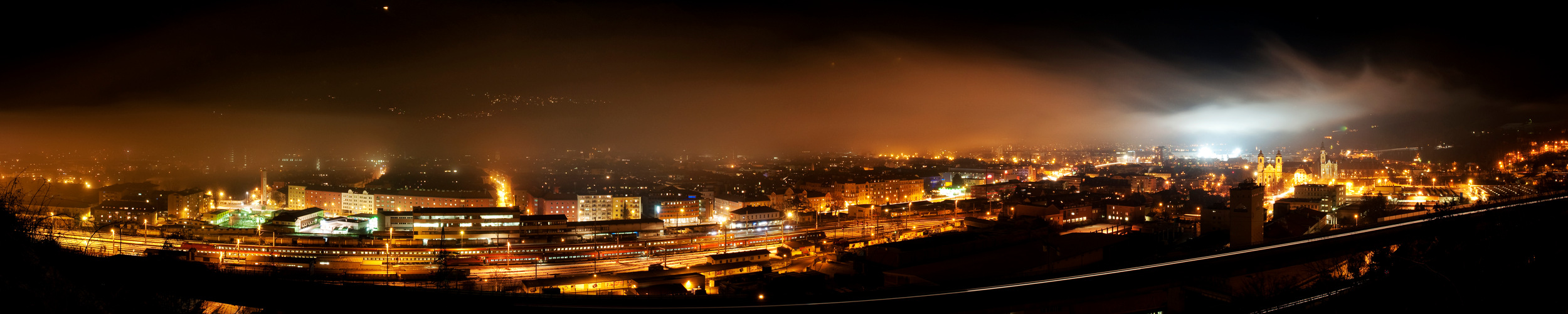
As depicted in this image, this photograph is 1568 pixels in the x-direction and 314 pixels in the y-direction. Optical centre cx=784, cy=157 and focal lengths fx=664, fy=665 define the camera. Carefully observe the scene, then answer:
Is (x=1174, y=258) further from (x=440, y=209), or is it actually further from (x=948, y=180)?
(x=948, y=180)

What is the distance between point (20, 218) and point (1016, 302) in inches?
256

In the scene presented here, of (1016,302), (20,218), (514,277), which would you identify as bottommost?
(514,277)

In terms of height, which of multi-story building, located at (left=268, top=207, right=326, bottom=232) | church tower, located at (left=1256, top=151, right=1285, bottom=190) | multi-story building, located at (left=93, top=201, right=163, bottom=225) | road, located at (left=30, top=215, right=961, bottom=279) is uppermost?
church tower, located at (left=1256, top=151, right=1285, bottom=190)

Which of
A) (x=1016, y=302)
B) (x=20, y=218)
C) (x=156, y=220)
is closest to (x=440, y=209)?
(x=156, y=220)

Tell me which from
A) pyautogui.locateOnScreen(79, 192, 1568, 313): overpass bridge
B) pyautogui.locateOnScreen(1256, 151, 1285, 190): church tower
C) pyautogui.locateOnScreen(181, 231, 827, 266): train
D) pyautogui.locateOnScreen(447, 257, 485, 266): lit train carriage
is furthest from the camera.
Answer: pyautogui.locateOnScreen(1256, 151, 1285, 190): church tower

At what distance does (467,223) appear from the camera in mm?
13547

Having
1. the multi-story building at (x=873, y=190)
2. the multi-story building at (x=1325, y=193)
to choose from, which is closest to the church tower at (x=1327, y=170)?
the multi-story building at (x=1325, y=193)

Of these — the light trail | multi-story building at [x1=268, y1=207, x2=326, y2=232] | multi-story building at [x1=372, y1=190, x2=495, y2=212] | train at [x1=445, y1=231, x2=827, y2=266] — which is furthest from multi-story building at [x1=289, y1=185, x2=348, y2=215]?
the light trail

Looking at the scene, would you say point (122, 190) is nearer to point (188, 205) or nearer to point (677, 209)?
point (188, 205)

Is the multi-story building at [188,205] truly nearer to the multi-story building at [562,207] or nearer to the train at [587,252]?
the multi-story building at [562,207]

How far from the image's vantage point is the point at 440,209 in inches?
546

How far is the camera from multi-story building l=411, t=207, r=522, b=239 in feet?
41.7

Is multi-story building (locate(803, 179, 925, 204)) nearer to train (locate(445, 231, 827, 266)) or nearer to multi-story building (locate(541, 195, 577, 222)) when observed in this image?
multi-story building (locate(541, 195, 577, 222))

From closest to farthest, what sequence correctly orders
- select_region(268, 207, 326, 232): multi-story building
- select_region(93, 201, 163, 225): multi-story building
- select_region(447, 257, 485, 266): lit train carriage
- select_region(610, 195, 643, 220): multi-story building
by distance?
select_region(447, 257, 485, 266): lit train carriage < select_region(268, 207, 326, 232): multi-story building < select_region(93, 201, 163, 225): multi-story building < select_region(610, 195, 643, 220): multi-story building
